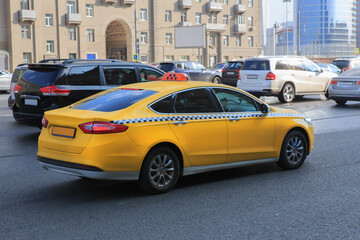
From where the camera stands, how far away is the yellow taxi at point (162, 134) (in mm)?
5574

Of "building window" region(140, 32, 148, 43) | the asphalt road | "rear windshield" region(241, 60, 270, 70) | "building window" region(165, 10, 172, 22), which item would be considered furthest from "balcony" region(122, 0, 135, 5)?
the asphalt road

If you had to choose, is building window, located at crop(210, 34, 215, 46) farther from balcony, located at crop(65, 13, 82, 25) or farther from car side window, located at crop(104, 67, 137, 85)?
car side window, located at crop(104, 67, 137, 85)

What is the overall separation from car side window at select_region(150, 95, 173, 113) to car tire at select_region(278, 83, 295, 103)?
45.7 feet

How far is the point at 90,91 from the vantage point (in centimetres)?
1045

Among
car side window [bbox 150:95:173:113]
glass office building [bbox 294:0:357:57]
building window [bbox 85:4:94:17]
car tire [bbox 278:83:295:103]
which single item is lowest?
car tire [bbox 278:83:295:103]

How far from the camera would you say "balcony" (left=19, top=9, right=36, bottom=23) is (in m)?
57.7

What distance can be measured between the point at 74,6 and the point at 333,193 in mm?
60844

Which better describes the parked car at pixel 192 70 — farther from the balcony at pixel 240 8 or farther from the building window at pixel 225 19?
the balcony at pixel 240 8

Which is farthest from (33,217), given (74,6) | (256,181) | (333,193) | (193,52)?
(193,52)

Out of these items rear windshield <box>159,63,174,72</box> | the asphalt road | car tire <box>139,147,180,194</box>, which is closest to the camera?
the asphalt road

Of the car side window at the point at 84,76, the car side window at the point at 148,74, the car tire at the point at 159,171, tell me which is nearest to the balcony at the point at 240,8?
the car side window at the point at 148,74

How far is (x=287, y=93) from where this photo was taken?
1977 cm

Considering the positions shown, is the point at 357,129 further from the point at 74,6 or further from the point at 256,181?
the point at 74,6

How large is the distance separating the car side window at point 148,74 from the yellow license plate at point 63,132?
554cm
